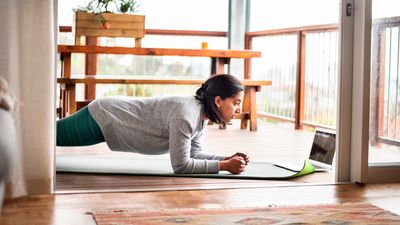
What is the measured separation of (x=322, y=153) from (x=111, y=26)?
8.27 ft

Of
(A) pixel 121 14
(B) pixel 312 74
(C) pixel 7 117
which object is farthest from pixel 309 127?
(C) pixel 7 117

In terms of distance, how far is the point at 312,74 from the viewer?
20.7 feet

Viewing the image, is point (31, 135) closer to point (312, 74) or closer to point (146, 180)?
point (146, 180)

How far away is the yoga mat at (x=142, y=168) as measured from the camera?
347 cm

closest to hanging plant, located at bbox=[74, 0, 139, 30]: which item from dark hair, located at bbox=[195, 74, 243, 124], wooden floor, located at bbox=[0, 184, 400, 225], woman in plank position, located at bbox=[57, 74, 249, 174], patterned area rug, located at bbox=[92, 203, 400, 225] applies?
woman in plank position, located at bbox=[57, 74, 249, 174]

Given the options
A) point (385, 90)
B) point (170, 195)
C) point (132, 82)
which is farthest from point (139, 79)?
point (170, 195)

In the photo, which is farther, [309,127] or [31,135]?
[309,127]

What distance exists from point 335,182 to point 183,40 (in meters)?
4.60

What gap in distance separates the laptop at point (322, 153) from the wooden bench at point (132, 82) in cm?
191

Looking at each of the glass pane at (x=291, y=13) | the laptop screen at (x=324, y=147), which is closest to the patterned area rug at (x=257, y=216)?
the laptop screen at (x=324, y=147)

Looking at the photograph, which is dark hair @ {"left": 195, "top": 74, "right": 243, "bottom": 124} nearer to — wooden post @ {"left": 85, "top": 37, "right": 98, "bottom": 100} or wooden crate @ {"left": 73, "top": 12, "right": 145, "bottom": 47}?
wooden crate @ {"left": 73, "top": 12, "right": 145, "bottom": 47}

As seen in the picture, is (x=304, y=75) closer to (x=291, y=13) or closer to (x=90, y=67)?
(x=291, y=13)

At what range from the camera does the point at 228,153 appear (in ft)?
15.0

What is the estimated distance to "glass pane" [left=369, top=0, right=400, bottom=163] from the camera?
3338 mm
